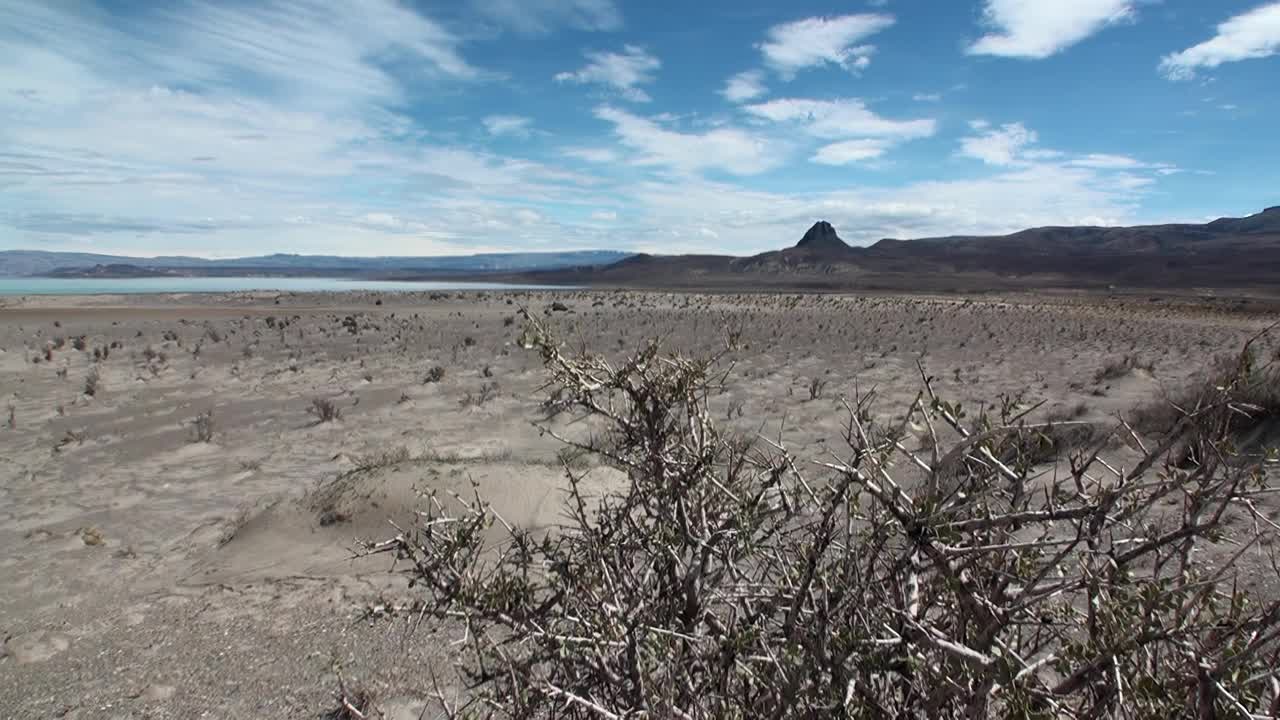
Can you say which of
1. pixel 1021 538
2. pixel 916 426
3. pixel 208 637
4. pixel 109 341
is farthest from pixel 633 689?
pixel 109 341

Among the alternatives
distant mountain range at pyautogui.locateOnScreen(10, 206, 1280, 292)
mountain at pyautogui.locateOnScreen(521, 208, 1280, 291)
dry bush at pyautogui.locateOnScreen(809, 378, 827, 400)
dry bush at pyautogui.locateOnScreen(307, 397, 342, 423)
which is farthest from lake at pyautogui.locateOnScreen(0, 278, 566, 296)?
dry bush at pyautogui.locateOnScreen(809, 378, 827, 400)

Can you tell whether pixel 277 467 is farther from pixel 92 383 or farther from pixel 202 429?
pixel 92 383

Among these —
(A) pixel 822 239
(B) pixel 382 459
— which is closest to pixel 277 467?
(B) pixel 382 459

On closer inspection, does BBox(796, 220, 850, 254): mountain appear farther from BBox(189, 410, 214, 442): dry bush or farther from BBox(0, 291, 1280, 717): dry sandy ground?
BBox(189, 410, 214, 442): dry bush

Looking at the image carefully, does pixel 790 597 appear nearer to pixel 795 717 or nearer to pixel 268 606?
pixel 795 717

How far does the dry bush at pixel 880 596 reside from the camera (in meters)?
1.35

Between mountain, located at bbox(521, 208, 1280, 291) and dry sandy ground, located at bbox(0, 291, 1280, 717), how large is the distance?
59.0 metres

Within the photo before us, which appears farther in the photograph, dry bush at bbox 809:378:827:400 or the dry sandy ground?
dry bush at bbox 809:378:827:400

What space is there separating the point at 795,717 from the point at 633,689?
0.38m

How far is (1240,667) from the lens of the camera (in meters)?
1.25

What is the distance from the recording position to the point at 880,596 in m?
1.59

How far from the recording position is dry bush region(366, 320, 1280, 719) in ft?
4.43

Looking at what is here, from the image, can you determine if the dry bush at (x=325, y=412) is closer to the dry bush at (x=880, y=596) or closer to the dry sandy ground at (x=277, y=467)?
the dry sandy ground at (x=277, y=467)

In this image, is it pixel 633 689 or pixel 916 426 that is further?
pixel 633 689
